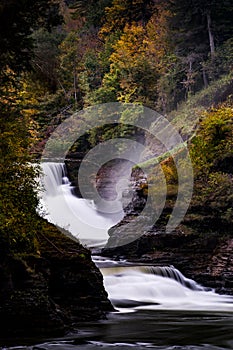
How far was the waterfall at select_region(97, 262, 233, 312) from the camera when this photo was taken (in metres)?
12.8

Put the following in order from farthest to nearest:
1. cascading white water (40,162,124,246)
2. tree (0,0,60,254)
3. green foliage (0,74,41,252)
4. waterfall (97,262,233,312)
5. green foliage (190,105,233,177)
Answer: cascading white water (40,162,124,246)
green foliage (190,105,233,177)
waterfall (97,262,233,312)
green foliage (0,74,41,252)
tree (0,0,60,254)

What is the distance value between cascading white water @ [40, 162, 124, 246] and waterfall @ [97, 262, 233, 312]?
10731mm

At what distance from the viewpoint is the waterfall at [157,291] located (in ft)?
41.9

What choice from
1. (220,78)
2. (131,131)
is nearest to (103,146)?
(131,131)

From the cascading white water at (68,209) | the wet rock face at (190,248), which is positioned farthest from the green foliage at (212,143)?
the cascading white water at (68,209)

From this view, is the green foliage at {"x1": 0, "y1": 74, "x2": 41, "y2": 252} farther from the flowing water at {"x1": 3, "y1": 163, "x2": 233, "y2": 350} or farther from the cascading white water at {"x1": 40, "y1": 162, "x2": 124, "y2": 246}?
the cascading white water at {"x1": 40, "y1": 162, "x2": 124, "y2": 246}

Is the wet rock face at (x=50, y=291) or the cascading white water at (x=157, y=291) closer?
the wet rock face at (x=50, y=291)

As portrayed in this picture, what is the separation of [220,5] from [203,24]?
1.91m

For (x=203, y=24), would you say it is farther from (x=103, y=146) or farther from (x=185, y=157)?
(x=185, y=157)

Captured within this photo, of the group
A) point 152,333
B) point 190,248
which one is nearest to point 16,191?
point 152,333

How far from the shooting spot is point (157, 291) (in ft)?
45.8

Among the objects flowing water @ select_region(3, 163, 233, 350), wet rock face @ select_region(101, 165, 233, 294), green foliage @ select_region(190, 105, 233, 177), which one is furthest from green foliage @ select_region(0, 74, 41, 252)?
green foliage @ select_region(190, 105, 233, 177)

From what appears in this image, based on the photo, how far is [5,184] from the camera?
8867 mm

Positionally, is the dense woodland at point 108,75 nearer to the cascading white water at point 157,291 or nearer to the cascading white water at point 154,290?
the cascading white water at point 154,290
